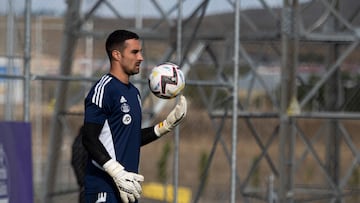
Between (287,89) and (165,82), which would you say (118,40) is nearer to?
(165,82)

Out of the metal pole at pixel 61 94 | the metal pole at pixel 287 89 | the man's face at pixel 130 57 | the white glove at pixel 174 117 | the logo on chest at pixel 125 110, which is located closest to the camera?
the logo on chest at pixel 125 110

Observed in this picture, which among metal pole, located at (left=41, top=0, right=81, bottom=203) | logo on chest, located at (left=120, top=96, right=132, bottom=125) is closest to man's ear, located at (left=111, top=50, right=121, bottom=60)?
logo on chest, located at (left=120, top=96, right=132, bottom=125)

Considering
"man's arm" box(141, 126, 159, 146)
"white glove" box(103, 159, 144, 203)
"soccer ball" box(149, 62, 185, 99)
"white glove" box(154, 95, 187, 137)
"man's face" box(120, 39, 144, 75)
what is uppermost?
"man's face" box(120, 39, 144, 75)

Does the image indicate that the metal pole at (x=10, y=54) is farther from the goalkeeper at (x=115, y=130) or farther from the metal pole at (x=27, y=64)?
the goalkeeper at (x=115, y=130)

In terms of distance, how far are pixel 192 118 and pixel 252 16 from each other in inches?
209

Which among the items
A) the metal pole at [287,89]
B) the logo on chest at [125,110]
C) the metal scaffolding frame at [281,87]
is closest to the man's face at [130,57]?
the logo on chest at [125,110]

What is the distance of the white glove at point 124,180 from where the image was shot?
25.0 ft

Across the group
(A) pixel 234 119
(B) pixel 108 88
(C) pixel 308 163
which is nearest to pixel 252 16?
(A) pixel 234 119

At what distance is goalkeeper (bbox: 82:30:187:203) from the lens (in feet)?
25.3

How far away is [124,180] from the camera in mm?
7641

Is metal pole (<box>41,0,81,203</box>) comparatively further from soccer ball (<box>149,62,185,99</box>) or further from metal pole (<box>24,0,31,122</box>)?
soccer ball (<box>149,62,185,99</box>)

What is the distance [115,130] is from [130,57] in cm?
56

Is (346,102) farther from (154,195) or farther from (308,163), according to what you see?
(308,163)

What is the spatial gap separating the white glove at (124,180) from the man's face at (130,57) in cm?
73
